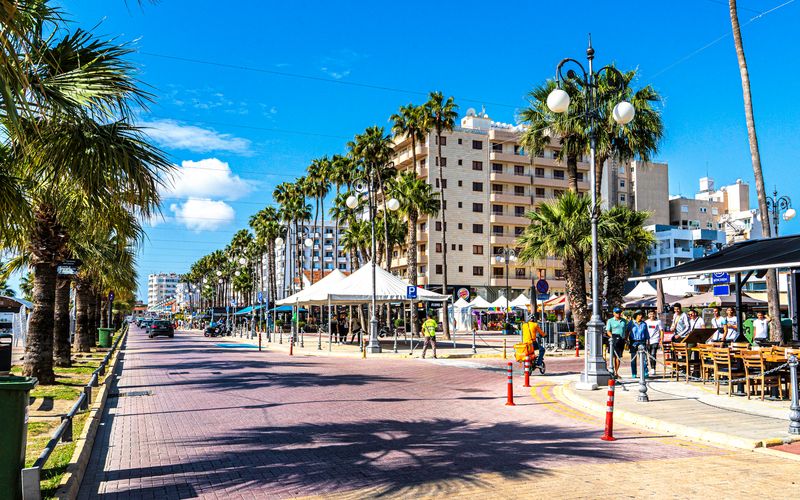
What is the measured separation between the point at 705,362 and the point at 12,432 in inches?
562

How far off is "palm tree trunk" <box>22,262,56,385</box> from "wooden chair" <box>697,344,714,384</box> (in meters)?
15.1

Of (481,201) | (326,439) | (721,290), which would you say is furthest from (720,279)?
(481,201)

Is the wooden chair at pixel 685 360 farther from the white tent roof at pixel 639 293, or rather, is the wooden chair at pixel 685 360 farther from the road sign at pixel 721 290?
the white tent roof at pixel 639 293

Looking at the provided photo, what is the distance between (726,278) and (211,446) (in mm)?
19707

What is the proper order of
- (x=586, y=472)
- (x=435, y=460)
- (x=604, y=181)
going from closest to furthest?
(x=586, y=472)
(x=435, y=460)
(x=604, y=181)

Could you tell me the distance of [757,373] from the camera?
42.2 ft

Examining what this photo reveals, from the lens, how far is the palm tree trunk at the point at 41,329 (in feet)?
51.4

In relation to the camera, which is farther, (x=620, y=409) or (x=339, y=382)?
(x=339, y=382)

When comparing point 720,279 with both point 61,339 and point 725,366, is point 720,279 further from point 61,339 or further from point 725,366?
point 61,339

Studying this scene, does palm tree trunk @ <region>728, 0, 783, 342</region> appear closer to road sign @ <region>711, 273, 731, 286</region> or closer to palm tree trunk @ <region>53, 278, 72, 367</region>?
road sign @ <region>711, 273, 731, 286</region>

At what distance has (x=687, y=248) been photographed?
9450cm

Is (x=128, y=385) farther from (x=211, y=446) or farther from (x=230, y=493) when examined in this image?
(x=230, y=493)

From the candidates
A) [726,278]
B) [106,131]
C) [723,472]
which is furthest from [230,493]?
[726,278]

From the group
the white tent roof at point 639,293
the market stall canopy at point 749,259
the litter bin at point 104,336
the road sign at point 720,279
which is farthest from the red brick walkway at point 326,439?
the white tent roof at point 639,293
